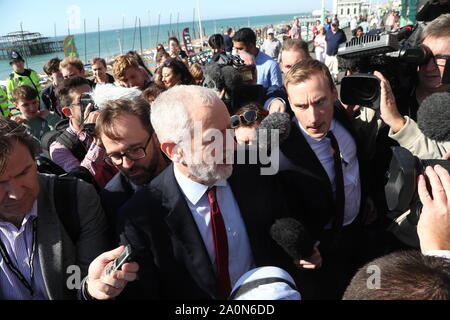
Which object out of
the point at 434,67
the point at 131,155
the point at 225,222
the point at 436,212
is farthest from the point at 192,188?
the point at 434,67

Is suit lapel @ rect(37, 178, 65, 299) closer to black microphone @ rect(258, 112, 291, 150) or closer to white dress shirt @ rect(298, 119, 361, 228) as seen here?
black microphone @ rect(258, 112, 291, 150)

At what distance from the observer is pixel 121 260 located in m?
1.19

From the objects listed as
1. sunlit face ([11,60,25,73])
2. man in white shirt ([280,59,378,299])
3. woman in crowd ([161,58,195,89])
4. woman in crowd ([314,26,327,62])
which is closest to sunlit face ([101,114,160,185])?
man in white shirt ([280,59,378,299])

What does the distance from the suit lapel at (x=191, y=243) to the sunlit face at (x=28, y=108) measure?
11.1 ft

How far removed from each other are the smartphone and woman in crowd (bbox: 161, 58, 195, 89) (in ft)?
8.84

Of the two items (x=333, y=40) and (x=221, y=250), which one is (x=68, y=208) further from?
(x=333, y=40)

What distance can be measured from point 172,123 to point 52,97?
428cm

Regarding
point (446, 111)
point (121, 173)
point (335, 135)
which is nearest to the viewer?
point (446, 111)

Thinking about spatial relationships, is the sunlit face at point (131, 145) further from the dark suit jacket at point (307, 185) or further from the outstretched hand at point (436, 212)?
the outstretched hand at point (436, 212)

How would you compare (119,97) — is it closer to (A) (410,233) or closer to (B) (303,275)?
(B) (303,275)

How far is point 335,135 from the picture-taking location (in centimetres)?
209

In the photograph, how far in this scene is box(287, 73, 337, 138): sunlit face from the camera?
75.5 inches

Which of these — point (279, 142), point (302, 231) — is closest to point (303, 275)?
point (302, 231)

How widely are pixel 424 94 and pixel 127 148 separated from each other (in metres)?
1.87
